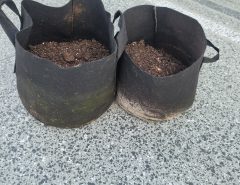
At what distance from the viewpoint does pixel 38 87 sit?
1.24 metres

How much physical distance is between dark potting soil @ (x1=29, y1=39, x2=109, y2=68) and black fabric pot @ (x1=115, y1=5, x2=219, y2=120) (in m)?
0.14

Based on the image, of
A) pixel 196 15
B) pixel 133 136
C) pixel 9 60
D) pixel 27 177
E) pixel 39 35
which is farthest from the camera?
pixel 196 15

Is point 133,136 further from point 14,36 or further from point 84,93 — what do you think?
point 14,36

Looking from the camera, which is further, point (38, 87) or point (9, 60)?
point (9, 60)

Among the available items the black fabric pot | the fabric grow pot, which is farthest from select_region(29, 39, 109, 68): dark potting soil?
the black fabric pot

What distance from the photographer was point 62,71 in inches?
45.7

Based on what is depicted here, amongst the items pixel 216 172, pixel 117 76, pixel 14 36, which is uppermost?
pixel 14 36

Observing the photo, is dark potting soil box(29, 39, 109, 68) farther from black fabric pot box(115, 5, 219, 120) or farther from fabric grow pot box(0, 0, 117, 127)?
black fabric pot box(115, 5, 219, 120)

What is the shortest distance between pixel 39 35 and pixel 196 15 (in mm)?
1001

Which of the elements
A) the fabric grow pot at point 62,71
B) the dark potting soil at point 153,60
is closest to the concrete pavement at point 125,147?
the fabric grow pot at point 62,71

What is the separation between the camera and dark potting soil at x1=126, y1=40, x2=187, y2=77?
1473 mm

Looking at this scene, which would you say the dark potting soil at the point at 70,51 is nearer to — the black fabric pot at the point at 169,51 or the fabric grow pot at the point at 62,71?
the fabric grow pot at the point at 62,71

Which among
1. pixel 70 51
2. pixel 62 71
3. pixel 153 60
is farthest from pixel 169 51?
pixel 62 71

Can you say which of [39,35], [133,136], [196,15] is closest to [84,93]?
[133,136]
